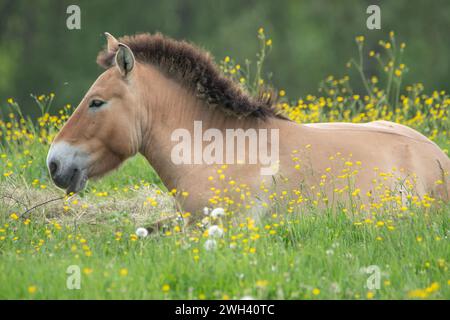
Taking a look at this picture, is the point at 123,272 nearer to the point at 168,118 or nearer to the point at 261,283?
the point at 261,283

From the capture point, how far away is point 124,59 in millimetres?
6746

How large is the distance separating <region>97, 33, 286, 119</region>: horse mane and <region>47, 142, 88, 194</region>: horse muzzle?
34.9 inches

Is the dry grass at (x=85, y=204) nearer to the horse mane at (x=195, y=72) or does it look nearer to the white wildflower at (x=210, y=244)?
the horse mane at (x=195, y=72)

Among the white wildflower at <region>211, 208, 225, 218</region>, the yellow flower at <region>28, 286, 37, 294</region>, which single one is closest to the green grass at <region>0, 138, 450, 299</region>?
the yellow flower at <region>28, 286, 37, 294</region>

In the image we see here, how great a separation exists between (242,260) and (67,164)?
202 cm

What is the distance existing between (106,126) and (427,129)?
14.8 ft

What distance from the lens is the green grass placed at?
17.3 feet

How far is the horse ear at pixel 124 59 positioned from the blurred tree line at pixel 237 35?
60.1 ft

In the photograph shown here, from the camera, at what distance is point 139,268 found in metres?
5.57

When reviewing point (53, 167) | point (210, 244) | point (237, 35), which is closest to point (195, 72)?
point (53, 167)

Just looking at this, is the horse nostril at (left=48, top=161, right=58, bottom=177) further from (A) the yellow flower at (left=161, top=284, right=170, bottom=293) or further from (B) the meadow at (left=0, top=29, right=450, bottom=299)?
(A) the yellow flower at (left=161, top=284, right=170, bottom=293)

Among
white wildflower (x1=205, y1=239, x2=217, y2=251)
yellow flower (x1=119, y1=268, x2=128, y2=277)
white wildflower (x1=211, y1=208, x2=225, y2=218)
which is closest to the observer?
yellow flower (x1=119, y1=268, x2=128, y2=277)

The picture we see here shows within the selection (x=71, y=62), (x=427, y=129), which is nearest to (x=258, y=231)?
(x=427, y=129)

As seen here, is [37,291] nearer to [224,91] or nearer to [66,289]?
[66,289]
